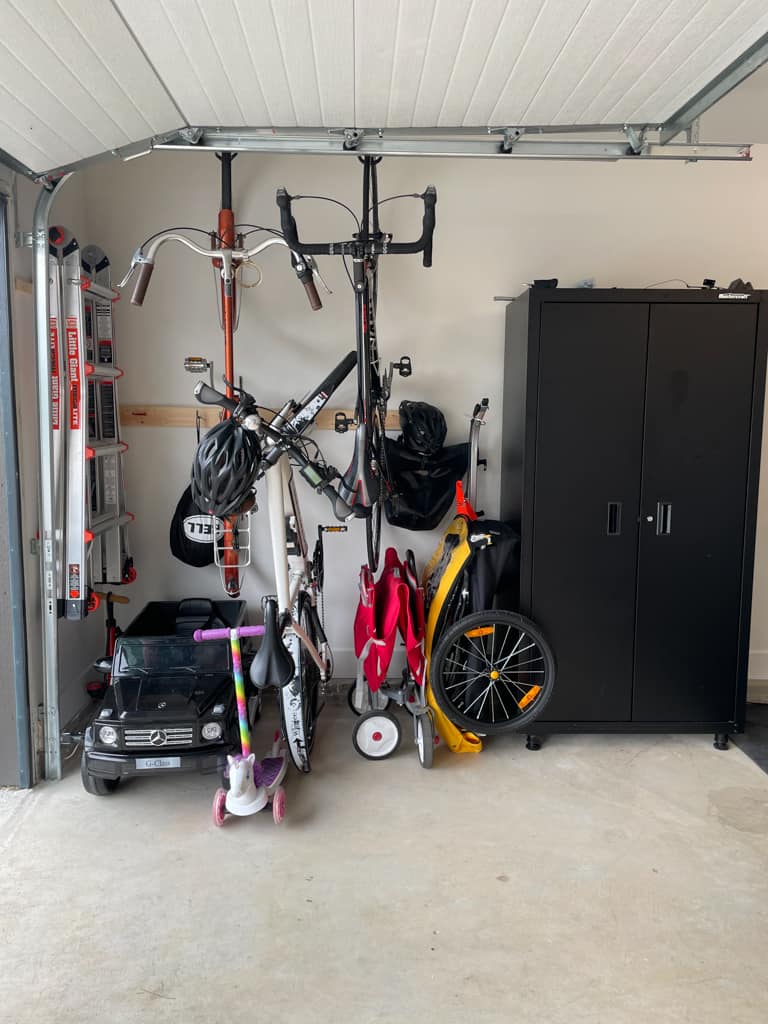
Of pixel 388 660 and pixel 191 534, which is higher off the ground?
pixel 191 534

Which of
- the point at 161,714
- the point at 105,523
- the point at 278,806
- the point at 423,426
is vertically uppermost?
the point at 423,426

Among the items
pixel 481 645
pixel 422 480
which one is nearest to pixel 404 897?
pixel 481 645

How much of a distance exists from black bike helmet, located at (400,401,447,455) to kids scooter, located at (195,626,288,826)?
1214 millimetres

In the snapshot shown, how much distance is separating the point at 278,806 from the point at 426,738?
694mm

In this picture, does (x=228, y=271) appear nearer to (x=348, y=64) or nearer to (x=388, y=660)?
(x=348, y=64)

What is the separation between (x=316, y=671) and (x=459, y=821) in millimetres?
891

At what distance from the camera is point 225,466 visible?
2.57m

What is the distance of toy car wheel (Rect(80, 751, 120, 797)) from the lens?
271cm

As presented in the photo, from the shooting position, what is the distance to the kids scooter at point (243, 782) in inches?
99.5

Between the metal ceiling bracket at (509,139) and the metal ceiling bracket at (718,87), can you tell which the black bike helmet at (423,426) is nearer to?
the metal ceiling bracket at (509,139)

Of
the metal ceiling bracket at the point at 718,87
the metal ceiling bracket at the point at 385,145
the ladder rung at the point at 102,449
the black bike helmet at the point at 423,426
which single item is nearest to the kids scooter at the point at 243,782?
the ladder rung at the point at 102,449

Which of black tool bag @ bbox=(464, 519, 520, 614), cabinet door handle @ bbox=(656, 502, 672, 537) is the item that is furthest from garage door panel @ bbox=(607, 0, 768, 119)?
black tool bag @ bbox=(464, 519, 520, 614)

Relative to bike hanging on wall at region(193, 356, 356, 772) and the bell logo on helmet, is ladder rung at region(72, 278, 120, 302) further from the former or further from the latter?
the bell logo on helmet

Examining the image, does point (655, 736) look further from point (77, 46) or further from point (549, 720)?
point (77, 46)
